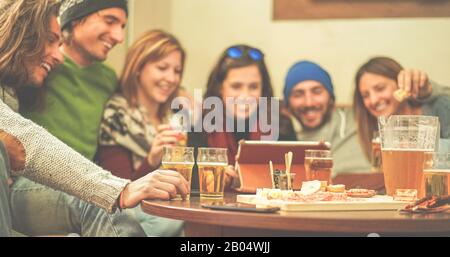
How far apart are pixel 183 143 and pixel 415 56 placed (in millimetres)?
1130

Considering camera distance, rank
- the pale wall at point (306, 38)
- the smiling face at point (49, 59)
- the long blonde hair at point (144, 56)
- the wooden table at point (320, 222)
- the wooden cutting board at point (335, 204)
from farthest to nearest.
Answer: the pale wall at point (306, 38) → the long blonde hair at point (144, 56) → the smiling face at point (49, 59) → the wooden cutting board at point (335, 204) → the wooden table at point (320, 222)

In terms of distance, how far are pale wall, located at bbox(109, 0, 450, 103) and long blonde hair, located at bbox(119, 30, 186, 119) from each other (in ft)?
0.22

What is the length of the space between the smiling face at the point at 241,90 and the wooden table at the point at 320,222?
58.1 inches

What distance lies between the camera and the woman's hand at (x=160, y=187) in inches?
60.0

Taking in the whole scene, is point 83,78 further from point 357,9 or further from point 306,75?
point 357,9

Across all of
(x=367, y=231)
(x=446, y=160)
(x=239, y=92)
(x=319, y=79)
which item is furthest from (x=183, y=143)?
(x=367, y=231)

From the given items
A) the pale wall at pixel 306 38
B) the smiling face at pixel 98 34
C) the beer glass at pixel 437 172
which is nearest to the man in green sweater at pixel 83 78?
the smiling face at pixel 98 34

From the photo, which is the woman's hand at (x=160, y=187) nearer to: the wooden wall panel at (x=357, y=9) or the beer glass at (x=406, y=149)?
the beer glass at (x=406, y=149)

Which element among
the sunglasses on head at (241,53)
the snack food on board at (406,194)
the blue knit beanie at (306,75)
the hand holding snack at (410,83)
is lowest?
the snack food on board at (406,194)

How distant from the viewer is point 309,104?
2963mm

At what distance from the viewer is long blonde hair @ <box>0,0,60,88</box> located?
7.24ft

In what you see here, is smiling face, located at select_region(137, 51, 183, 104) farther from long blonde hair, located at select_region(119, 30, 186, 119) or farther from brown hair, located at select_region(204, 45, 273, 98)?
brown hair, located at select_region(204, 45, 273, 98)

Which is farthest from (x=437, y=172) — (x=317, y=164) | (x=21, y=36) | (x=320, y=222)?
(x=21, y=36)

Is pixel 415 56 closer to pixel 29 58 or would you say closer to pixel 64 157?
pixel 29 58
